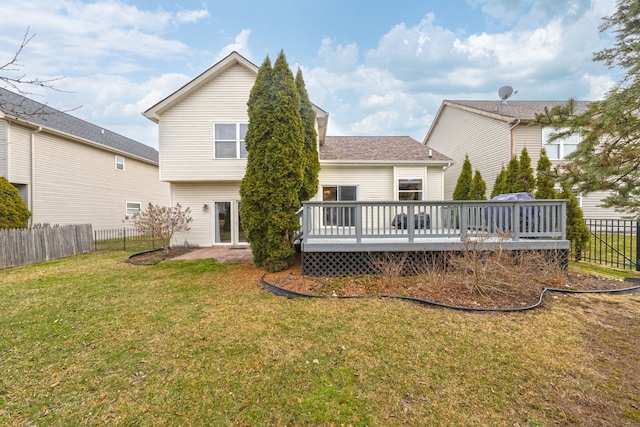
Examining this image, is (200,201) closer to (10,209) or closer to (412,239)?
(10,209)

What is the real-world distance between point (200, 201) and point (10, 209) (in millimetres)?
5727

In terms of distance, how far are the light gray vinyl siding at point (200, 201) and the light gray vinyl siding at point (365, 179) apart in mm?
3918

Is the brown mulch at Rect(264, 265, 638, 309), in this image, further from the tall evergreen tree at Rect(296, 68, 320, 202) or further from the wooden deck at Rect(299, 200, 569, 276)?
the tall evergreen tree at Rect(296, 68, 320, 202)

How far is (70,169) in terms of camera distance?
12.8 m

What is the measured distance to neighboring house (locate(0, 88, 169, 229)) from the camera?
35.2ft

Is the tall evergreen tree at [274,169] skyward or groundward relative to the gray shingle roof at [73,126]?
groundward

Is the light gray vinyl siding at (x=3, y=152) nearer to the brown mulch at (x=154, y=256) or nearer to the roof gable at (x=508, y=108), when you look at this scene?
the brown mulch at (x=154, y=256)

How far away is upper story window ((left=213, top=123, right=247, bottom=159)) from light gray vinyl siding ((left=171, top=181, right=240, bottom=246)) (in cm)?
126

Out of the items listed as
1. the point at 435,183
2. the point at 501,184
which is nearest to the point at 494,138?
the point at 501,184

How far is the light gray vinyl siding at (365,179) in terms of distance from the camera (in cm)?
1114

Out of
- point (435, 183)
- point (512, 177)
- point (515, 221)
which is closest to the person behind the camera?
point (515, 221)

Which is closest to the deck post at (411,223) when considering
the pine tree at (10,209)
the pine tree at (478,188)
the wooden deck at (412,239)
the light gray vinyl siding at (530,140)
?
the wooden deck at (412,239)

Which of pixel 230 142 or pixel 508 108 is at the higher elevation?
pixel 508 108

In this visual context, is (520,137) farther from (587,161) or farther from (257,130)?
(257,130)
